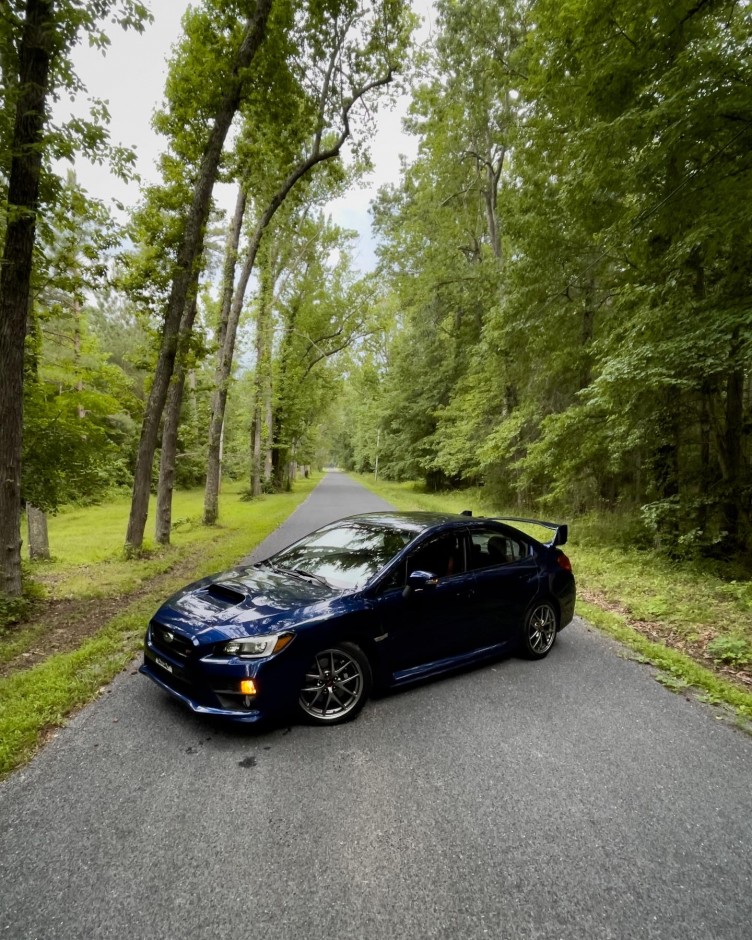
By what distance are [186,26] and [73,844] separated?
12.2 metres

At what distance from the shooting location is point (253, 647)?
3402mm

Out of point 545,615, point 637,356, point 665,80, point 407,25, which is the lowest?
point 545,615

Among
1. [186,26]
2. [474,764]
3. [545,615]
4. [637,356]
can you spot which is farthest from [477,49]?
[474,764]

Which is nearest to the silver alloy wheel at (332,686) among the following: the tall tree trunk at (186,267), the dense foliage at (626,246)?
the dense foliage at (626,246)

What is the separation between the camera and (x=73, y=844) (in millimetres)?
2465

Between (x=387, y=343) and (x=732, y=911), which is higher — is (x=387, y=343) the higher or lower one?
the higher one

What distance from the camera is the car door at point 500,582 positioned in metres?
4.66

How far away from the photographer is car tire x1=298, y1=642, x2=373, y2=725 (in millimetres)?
3619

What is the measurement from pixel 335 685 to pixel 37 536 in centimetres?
952

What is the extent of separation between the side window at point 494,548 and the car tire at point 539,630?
0.56m

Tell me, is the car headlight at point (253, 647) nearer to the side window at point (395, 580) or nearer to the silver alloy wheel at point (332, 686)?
the silver alloy wheel at point (332, 686)

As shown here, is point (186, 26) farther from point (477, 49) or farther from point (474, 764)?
point (474, 764)

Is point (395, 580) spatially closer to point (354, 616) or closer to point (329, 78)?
point (354, 616)

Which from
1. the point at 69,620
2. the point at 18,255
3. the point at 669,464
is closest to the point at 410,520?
the point at 69,620
